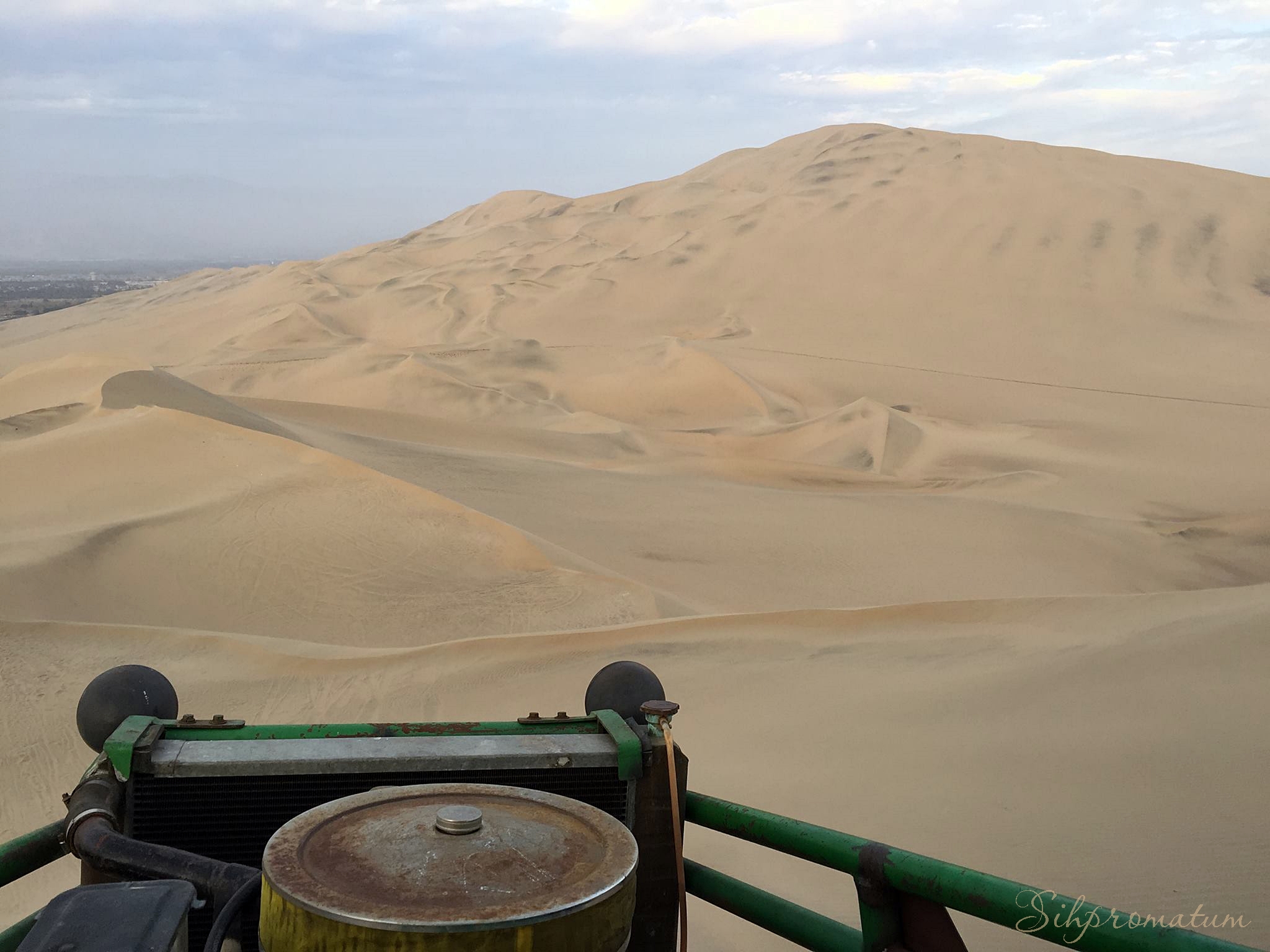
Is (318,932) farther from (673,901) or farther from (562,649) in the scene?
(562,649)

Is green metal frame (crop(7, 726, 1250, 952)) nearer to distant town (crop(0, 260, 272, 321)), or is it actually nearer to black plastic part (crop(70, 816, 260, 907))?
black plastic part (crop(70, 816, 260, 907))

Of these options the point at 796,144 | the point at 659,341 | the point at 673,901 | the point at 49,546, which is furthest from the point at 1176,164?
the point at 673,901

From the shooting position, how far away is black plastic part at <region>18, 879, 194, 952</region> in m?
1.50

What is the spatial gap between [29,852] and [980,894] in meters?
1.81

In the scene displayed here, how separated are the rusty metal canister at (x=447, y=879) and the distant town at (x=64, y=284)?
5036 centimetres

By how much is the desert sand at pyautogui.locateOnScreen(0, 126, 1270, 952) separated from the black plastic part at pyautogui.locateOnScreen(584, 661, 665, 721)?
58.0 inches

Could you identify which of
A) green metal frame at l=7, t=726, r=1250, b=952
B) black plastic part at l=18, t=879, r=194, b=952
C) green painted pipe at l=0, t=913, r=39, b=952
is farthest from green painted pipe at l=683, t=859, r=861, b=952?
green painted pipe at l=0, t=913, r=39, b=952

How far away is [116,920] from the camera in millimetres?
1565

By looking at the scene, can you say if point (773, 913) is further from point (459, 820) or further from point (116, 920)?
point (116, 920)

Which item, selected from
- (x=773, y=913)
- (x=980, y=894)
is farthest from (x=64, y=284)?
(x=980, y=894)

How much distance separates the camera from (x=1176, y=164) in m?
33.9

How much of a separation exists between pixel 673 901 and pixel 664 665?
429cm

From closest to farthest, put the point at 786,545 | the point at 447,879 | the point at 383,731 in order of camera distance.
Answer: the point at 447,879 → the point at 383,731 → the point at 786,545

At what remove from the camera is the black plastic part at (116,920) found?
4.93 feet
